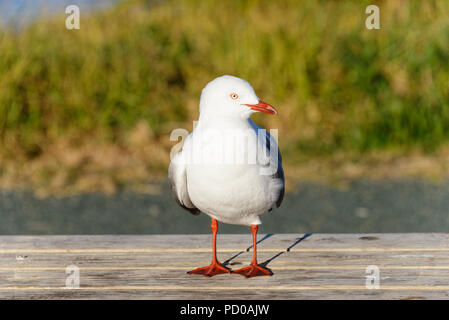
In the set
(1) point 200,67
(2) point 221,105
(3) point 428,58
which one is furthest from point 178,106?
(2) point 221,105

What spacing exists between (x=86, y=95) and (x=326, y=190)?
3.25 m

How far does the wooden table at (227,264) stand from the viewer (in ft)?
9.45

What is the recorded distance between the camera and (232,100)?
2797 millimetres

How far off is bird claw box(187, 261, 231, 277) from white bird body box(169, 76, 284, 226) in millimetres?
344

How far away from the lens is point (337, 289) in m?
2.89

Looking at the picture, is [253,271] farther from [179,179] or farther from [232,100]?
[232,100]

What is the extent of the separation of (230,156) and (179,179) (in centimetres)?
41

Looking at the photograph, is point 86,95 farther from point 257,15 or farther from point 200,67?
point 257,15

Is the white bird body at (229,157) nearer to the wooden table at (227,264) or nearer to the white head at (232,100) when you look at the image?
the white head at (232,100)

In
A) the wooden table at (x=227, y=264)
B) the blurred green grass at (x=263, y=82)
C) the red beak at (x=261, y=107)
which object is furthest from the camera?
the blurred green grass at (x=263, y=82)

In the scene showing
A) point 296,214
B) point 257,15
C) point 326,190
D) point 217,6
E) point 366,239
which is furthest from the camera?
point 217,6

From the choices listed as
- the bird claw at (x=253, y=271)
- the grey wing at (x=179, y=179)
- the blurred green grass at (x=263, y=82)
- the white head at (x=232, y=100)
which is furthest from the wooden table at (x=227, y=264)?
the blurred green grass at (x=263, y=82)

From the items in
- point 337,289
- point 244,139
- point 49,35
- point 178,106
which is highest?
point 49,35

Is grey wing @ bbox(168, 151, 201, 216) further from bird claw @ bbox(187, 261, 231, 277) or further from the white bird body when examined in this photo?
bird claw @ bbox(187, 261, 231, 277)
